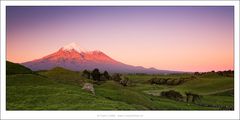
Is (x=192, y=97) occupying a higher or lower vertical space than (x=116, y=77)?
lower

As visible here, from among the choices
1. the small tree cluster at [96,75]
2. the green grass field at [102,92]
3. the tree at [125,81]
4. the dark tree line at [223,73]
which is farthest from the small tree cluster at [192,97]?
the small tree cluster at [96,75]

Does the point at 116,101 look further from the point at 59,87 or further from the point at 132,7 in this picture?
the point at 132,7

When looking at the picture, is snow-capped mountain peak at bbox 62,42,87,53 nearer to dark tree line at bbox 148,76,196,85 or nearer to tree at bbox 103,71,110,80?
tree at bbox 103,71,110,80

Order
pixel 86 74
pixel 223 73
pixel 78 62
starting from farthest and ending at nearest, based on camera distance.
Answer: pixel 86 74, pixel 78 62, pixel 223 73

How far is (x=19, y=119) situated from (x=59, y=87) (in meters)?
1.85

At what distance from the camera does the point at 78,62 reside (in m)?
15.6

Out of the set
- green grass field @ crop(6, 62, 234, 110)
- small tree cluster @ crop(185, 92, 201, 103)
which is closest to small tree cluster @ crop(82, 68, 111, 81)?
green grass field @ crop(6, 62, 234, 110)

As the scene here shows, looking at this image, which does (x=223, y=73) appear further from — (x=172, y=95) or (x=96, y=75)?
(x=96, y=75)

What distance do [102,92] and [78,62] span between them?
1.34m

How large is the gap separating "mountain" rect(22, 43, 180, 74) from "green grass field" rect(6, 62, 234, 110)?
24 centimetres

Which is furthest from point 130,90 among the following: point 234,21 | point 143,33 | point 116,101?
point 234,21

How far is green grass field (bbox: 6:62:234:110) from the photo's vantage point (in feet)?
49.1

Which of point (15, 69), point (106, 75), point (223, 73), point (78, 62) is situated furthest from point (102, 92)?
point (223, 73)

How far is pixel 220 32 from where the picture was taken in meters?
15.3
